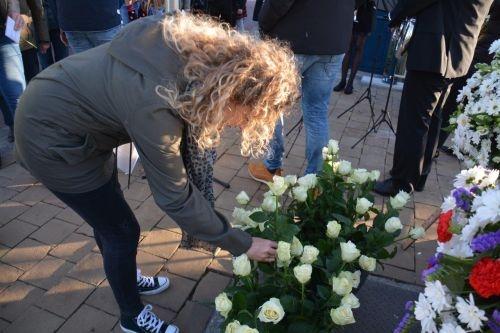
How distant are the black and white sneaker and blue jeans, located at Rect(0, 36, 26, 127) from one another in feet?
6.42

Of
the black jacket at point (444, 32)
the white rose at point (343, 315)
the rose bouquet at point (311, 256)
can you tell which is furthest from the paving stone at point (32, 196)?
the black jacket at point (444, 32)

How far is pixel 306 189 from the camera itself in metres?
1.64

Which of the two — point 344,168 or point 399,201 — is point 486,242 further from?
point 344,168

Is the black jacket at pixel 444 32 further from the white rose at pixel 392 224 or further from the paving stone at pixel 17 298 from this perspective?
the paving stone at pixel 17 298

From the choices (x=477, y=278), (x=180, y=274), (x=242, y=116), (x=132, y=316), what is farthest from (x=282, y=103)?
(x=180, y=274)

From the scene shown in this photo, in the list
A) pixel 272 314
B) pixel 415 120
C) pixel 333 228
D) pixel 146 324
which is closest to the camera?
pixel 272 314

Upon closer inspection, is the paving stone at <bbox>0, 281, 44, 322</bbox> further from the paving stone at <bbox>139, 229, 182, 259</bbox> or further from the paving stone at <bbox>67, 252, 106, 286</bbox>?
the paving stone at <bbox>139, 229, 182, 259</bbox>

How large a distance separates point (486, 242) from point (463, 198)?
23 cm

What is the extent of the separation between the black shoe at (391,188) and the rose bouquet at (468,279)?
1959mm

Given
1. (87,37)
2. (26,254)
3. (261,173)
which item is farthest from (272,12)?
(26,254)

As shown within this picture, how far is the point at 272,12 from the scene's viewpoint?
241cm

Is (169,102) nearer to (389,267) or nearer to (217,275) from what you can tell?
(217,275)

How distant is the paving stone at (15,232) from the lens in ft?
7.96

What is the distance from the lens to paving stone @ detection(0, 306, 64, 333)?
1.88m
